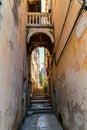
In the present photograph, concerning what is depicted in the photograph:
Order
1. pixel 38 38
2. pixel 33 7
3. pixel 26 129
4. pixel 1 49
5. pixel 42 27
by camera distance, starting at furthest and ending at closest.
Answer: pixel 33 7 < pixel 38 38 < pixel 42 27 < pixel 26 129 < pixel 1 49

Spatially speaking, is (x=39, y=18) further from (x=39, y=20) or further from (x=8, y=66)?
(x=8, y=66)

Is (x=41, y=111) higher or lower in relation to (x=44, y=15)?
lower

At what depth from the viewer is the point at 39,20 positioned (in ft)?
30.3

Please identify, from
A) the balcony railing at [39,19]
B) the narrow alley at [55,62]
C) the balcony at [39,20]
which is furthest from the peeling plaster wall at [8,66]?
the balcony railing at [39,19]

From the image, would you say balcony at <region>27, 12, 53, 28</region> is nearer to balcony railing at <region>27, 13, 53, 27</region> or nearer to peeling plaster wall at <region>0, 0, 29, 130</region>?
balcony railing at <region>27, 13, 53, 27</region>

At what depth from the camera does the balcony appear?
29.3ft

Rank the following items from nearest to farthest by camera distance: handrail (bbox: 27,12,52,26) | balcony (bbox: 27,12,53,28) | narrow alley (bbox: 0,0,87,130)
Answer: narrow alley (bbox: 0,0,87,130)
balcony (bbox: 27,12,53,28)
handrail (bbox: 27,12,52,26)

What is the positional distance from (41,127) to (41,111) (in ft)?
10.3

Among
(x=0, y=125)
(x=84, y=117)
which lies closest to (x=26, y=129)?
(x=0, y=125)

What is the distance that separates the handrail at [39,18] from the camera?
923 centimetres

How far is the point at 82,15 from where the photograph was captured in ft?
10.5

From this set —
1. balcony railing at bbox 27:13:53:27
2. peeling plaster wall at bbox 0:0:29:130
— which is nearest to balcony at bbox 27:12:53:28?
balcony railing at bbox 27:13:53:27

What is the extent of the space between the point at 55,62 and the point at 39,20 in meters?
2.60

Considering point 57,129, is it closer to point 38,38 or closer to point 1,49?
point 1,49
